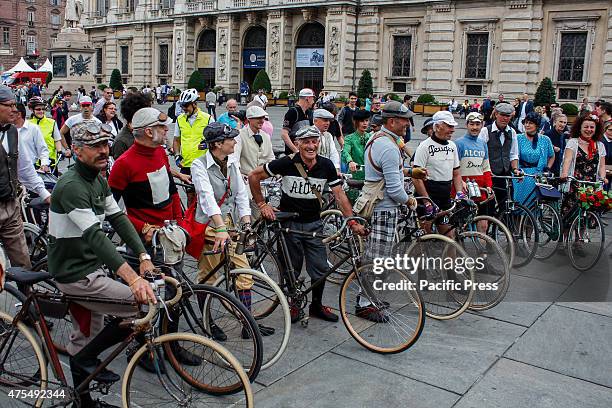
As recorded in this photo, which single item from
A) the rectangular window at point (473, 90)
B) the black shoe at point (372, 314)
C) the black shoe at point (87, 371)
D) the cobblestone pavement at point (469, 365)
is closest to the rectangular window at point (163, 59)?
the rectangular window at point (473, 90)

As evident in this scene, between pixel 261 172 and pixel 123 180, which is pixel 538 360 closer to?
pixel 261 172

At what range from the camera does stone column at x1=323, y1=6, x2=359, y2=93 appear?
38969 mm

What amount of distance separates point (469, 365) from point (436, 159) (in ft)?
8.06

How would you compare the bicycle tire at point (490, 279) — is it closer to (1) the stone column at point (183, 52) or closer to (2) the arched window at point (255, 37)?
(2) the arched window at point (255, 37)

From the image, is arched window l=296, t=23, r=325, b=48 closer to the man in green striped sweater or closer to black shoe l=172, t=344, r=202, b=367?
the man in green striped sweater

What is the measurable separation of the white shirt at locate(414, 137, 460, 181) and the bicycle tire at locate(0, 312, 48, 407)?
4.34 m

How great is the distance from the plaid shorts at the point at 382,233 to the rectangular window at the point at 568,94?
30546mm

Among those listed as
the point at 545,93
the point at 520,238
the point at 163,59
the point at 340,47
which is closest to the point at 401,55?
the point at 340,47

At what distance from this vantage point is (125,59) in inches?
2207

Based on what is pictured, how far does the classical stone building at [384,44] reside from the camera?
32375 mm

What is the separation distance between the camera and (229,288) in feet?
16.0

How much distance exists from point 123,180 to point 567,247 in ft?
19.4

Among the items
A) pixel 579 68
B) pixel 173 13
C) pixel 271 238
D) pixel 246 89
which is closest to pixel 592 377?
pixel 271 238

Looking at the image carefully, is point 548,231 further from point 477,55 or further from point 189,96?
point 477,55
